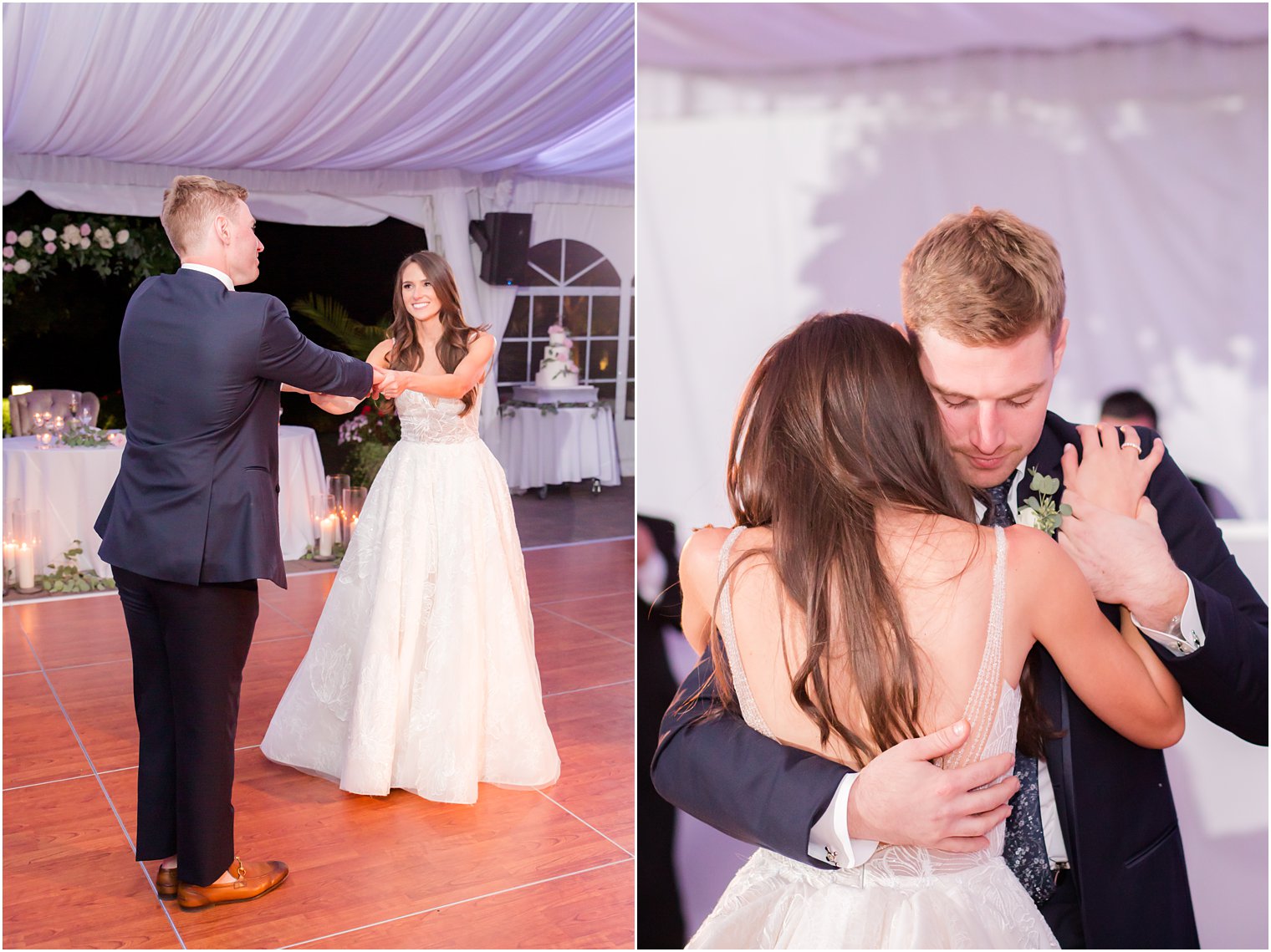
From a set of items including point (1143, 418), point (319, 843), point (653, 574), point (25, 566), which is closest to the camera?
point (1143, 418)

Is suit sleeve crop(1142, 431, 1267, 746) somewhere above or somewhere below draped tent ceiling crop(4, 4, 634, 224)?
below

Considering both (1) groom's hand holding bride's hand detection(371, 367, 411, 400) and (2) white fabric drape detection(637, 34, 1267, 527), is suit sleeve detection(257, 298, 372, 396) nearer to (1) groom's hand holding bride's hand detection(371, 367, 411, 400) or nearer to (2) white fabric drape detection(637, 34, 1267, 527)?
(1) groom's hand holding bride's hand detection(371, 367, 411, 400)

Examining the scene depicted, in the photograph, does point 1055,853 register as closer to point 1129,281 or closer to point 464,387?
point 1129,281

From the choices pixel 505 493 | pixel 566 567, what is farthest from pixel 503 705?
pixel 566 567

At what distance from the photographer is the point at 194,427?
242 cm

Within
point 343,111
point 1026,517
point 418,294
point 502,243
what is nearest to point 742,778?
point 1026,517

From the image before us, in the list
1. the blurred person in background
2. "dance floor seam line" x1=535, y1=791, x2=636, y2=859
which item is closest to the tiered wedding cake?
"dance floor seam line" x1=535, y1=791, x2=636, y2=859

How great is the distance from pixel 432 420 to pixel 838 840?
2.33 m

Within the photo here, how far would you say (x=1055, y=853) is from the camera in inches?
58.7

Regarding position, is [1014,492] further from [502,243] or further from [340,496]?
[502,243]

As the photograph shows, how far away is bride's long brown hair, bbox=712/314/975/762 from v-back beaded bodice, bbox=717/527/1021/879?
0.07m

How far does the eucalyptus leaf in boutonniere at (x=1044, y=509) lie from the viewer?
142 centimetres

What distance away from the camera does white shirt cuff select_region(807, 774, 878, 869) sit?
1.31 metres

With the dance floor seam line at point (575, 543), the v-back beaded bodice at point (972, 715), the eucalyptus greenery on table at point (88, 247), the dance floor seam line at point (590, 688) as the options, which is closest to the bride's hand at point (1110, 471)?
the v-back beaded bodice at point (972, 715)
